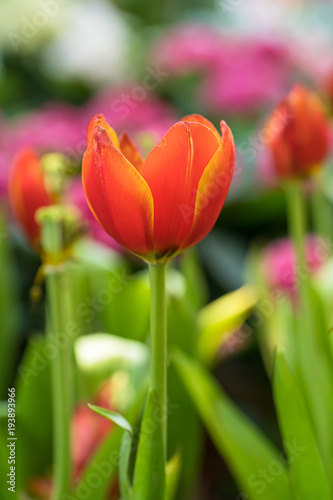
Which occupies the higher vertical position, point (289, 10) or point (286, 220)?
point (289, 10)

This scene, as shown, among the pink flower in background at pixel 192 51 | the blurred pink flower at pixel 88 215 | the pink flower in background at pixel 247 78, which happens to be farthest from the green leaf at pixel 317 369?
the pink flower in background at pixel 192 51

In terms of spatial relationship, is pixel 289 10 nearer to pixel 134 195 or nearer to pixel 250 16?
pixel 250 16

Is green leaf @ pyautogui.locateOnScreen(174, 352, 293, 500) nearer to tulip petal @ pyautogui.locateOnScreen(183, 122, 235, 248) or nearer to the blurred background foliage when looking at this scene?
the blurred background foliage

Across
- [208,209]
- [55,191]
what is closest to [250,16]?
[55,191]

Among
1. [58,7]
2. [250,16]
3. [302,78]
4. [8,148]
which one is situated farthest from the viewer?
[250,16]

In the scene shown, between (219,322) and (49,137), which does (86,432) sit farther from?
(49,137)

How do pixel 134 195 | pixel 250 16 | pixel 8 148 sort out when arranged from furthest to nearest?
pixel 250 16 → pixel 8 148 → pixel 134 195

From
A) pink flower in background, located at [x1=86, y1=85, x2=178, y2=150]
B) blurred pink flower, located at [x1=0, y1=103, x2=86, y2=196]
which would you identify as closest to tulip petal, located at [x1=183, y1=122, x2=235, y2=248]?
blurred pink flower, located at [x1=0, y1=103, x2=86, y2=196]

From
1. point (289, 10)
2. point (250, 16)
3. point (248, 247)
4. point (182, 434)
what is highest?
point (289, 10)
